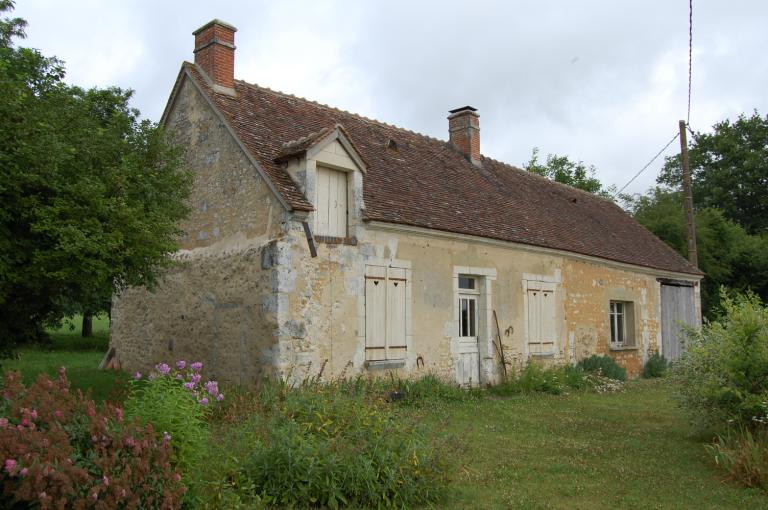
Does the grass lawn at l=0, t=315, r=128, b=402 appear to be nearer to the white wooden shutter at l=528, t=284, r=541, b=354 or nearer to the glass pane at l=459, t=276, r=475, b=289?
the glass pane at l=459, t=276, r=475, b=289

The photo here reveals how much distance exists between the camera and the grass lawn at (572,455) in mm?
5676

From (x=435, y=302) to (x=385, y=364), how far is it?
5.59ft

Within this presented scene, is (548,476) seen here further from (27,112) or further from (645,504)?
(27,112)

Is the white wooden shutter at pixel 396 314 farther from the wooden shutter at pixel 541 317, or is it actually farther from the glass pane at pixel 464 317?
the wooden shutter at pixel 541 317

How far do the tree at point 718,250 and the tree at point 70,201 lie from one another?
19.5 meters

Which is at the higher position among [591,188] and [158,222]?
[591,188]

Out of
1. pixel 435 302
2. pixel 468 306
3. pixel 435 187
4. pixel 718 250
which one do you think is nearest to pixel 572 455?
pixel 435 302

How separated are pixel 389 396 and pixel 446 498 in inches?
179

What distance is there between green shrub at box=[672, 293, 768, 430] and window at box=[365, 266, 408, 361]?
14.4 ft

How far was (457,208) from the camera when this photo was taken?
12680mm

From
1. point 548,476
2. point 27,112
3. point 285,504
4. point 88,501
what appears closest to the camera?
point 88,501

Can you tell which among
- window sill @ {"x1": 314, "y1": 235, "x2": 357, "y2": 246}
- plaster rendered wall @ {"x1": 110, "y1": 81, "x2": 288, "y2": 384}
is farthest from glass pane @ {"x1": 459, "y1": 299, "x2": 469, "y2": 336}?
plaster rendered wall @ {"x1": 110, "y1": 81, "x2": 288, "y2": 384}

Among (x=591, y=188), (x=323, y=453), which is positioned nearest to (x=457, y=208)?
(x=323, y=453)

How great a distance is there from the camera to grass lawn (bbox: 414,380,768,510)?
5.66m
